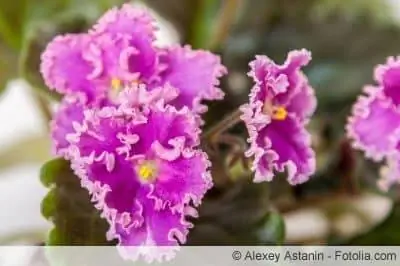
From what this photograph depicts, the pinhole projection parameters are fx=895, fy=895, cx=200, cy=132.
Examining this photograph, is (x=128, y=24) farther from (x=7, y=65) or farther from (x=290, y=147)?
(x=7, y=65)

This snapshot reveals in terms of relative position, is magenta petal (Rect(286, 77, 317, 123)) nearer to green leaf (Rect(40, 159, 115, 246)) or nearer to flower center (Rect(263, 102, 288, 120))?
flower center (Rect(263, 102, 288, 120))

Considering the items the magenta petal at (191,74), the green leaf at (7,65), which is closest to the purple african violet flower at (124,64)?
the magenta petal at (191,74)

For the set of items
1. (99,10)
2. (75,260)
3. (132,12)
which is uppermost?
(99,10)

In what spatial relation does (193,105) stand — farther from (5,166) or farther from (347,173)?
(5,166)

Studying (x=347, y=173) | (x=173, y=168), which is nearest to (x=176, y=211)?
(x=173, y=168)

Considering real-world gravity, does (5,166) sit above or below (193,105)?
above

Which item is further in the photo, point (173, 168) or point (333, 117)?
point (333, 117)
